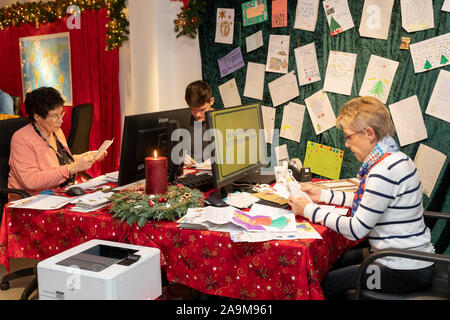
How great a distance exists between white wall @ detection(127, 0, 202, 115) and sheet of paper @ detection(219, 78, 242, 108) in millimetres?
344

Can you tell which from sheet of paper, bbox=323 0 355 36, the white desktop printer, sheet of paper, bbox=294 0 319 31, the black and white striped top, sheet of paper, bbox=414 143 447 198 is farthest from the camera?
sheet of paper, bbox=294 0 319 31

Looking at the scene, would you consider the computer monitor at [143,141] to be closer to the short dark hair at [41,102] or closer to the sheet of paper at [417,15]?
the short dark hair at [41,102]

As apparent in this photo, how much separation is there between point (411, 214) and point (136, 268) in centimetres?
106

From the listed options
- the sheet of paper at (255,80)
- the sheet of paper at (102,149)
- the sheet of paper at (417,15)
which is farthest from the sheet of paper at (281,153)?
the sheet of paper at (102,149)

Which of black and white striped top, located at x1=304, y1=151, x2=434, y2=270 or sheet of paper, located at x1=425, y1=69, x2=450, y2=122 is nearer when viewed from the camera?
black and white striped top, located at x1=304, y1=151, x2=434, y2=270

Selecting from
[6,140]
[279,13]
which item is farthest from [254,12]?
[6,140]

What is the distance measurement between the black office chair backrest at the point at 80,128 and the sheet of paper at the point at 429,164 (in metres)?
3.12

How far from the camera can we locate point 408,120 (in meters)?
3.04

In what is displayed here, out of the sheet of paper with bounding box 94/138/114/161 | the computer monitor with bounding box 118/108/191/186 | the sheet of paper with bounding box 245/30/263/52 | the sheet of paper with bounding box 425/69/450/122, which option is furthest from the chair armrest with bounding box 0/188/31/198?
the sheet of paper with bounding box 425/69/450/122

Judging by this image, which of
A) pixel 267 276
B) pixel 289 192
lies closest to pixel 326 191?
pixel 289 192

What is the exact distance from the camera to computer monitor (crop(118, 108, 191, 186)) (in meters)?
1.99

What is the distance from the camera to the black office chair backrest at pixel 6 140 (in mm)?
2605

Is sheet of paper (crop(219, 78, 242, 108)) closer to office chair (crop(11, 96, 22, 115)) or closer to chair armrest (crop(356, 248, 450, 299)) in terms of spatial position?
chair armrest (crop(356, 248, 450, 299))

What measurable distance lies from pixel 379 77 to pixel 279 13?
3.20 feet
